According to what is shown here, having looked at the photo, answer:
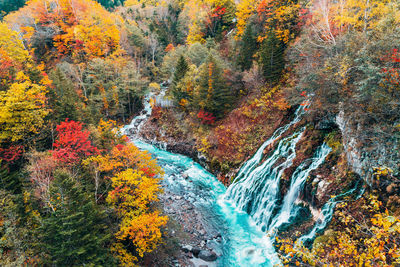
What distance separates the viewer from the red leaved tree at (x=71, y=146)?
50.7 feet

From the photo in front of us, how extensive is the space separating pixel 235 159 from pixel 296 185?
9447 millimetres

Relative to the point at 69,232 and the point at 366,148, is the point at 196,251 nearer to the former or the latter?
the point at 69,232

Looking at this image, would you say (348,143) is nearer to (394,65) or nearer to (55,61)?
(394,65)

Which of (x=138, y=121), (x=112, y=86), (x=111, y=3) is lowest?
(x=138, y=121)

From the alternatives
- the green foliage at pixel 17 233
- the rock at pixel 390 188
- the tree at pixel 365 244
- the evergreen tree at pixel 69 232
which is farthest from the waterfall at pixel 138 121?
the rock at pixel 390 188

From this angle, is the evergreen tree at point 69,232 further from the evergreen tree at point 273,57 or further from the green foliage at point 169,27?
the green foliage at point 169,27

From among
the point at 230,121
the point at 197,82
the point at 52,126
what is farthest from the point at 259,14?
the point at 52,126

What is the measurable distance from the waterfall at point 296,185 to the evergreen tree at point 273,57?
13432mm

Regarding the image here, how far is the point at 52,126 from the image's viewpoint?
18.2 meters

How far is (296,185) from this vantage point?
1496cm

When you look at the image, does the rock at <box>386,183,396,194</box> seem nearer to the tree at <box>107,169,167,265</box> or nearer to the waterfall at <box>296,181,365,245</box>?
the waterfall at <box>296,181,365,245</box>

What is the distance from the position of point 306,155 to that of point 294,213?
15.5 ft

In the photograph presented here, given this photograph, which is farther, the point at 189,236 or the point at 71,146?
the point at 71,146

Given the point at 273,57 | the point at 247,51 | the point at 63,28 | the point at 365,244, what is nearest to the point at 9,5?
the point at 63,28
